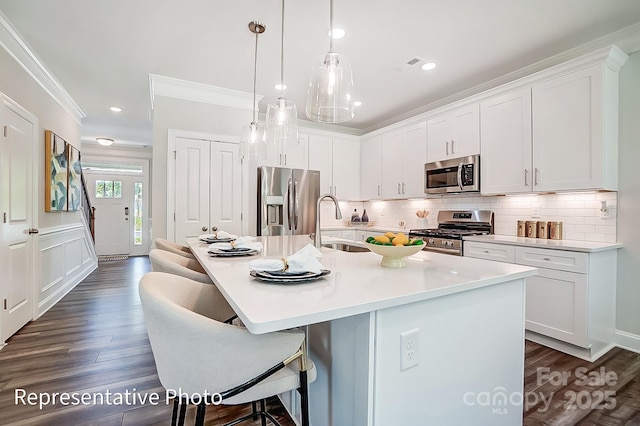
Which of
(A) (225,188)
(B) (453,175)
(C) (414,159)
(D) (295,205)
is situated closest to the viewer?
(B) (453,175)

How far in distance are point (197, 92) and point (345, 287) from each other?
362 cm

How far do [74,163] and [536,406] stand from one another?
599 cm

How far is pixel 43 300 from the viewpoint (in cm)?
350

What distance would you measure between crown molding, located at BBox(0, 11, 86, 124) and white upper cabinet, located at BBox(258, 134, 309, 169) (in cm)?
254

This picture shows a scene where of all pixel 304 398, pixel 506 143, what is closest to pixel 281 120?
pixel 304 398

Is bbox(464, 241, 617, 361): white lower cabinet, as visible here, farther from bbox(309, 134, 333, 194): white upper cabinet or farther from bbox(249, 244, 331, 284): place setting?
bbox(309, 134, 333, 194): white upper cabinet

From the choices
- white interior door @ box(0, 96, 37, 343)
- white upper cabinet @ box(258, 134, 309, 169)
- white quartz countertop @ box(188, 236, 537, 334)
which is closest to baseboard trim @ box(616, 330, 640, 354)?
white quartz countertop @ box(188, 236, 537, 334)

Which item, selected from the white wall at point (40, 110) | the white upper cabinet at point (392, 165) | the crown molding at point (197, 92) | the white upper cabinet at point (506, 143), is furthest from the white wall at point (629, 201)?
the white wall at point (40, 110)

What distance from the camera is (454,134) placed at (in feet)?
12.2

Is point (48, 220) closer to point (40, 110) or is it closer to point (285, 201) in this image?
Answer: point (40, 110)

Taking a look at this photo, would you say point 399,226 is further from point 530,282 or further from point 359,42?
point 359,42

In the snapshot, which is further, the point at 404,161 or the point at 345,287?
the point at 404,161

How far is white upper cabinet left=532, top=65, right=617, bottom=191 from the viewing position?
2.56m

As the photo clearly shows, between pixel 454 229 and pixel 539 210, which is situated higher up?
pixel 539 210
